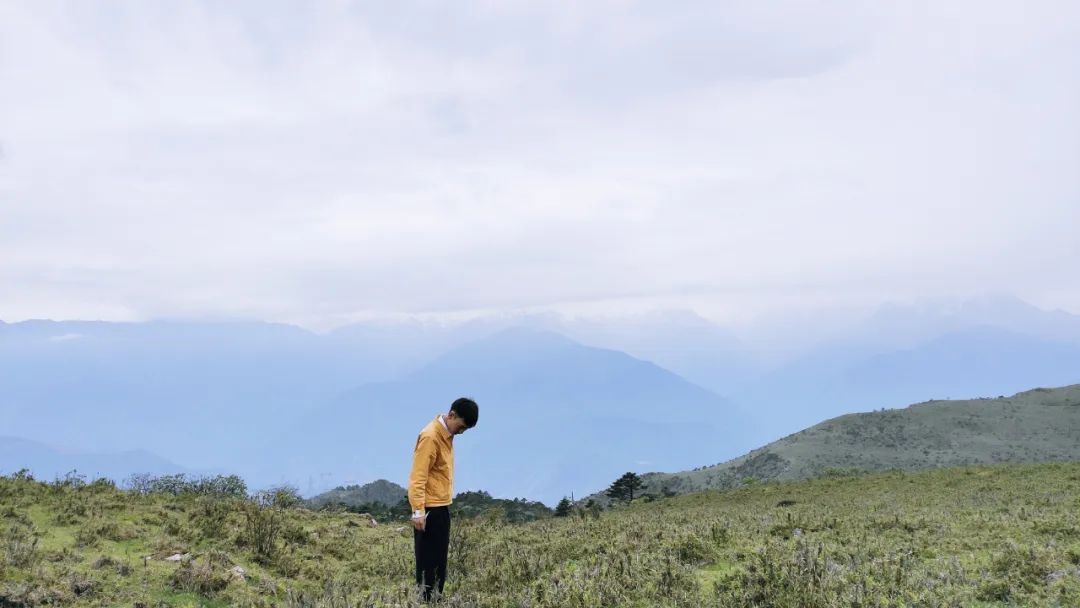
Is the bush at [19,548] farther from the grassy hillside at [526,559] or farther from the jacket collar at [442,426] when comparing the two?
the jacket collar at [442,426]

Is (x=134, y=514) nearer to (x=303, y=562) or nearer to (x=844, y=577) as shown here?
(x=303, y=562)

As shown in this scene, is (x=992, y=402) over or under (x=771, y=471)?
over

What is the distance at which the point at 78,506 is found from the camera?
1359 centimetres

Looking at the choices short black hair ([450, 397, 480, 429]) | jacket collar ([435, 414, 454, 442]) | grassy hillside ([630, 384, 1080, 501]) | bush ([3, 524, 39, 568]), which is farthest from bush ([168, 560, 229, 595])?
grassy hillside ([630, 384, 1080, 501])

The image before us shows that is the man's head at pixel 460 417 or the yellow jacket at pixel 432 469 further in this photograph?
the man's head at pixel 460 417

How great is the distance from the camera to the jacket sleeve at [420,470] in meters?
8.43

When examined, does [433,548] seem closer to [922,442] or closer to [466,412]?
[466,412]

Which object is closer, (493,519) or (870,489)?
(493,519)

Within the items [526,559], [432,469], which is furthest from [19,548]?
[526,559]

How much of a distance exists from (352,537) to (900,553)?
1172 centimetres

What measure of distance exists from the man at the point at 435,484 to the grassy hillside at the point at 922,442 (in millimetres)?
51140

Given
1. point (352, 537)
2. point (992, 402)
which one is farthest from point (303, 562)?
point (992, 402)

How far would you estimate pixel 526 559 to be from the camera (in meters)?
9.88

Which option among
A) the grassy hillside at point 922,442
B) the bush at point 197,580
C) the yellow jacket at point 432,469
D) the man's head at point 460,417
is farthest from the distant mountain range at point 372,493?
the man's head at point 460,417
